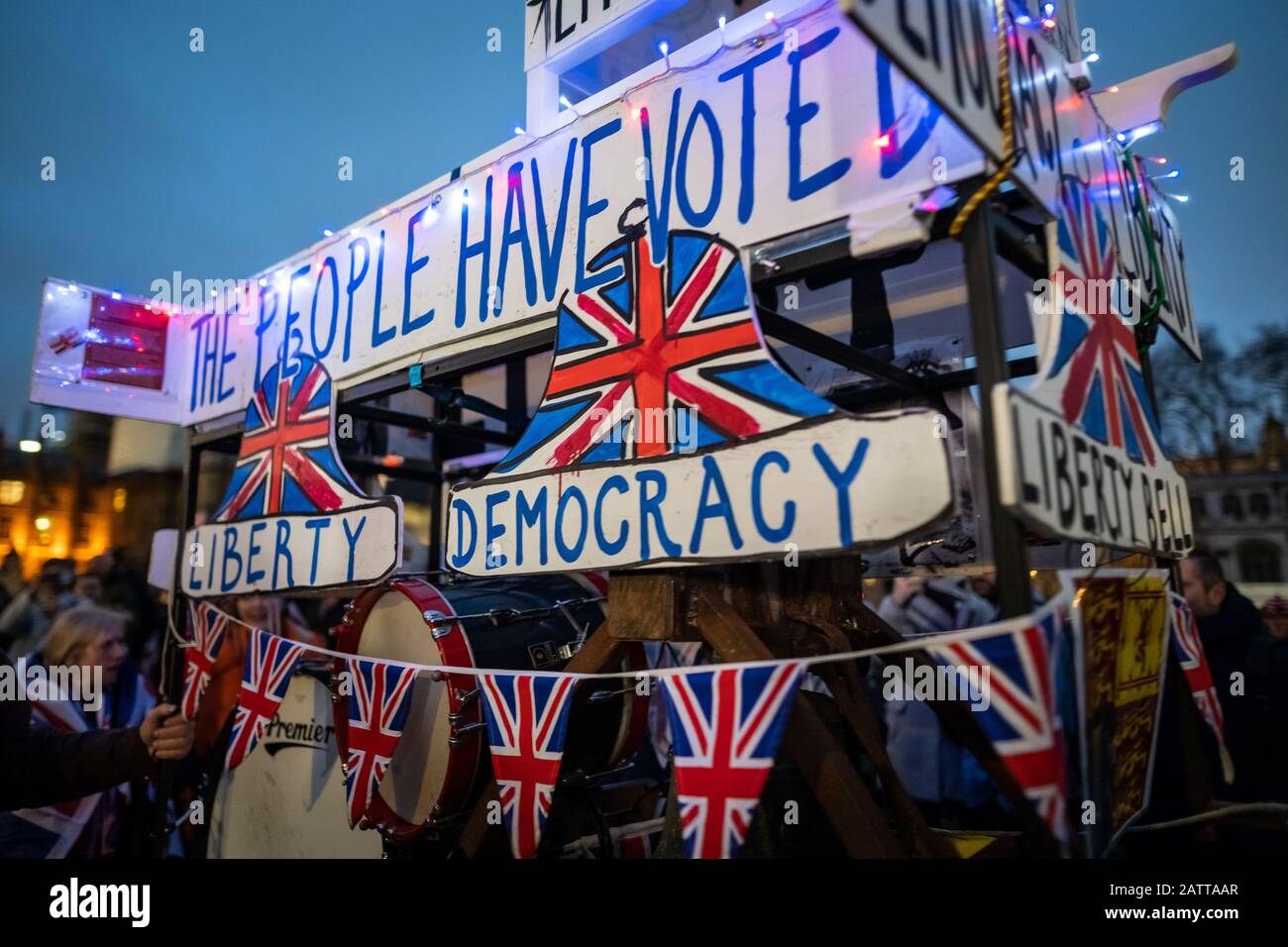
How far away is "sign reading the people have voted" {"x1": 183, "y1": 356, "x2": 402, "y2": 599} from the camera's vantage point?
376cm

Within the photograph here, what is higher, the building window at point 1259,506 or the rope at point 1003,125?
the building window at point 1259,506

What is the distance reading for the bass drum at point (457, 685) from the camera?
333 cm

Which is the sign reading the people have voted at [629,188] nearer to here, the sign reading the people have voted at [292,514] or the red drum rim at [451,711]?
the sign reading the people have voted at [292,514]

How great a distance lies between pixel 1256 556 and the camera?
110 ft

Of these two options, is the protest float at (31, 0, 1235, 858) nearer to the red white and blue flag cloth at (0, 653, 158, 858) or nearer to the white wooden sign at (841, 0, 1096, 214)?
the white wooden sign at (841, 0, 1096, 214)

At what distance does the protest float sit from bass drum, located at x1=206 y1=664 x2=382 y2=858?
3 centimetres

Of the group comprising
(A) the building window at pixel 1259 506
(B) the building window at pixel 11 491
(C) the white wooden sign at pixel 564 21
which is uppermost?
(B) the building window at pixel 11 491

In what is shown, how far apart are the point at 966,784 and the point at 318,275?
578 centimetres

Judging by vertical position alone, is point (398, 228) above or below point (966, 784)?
above

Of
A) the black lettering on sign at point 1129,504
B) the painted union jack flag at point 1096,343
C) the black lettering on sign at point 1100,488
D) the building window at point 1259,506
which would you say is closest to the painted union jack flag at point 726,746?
the black lettering on sign at point 1100,488

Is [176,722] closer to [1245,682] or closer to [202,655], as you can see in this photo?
[202,655]

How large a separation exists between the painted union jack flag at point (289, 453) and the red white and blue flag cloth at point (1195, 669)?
3830 millimetres
